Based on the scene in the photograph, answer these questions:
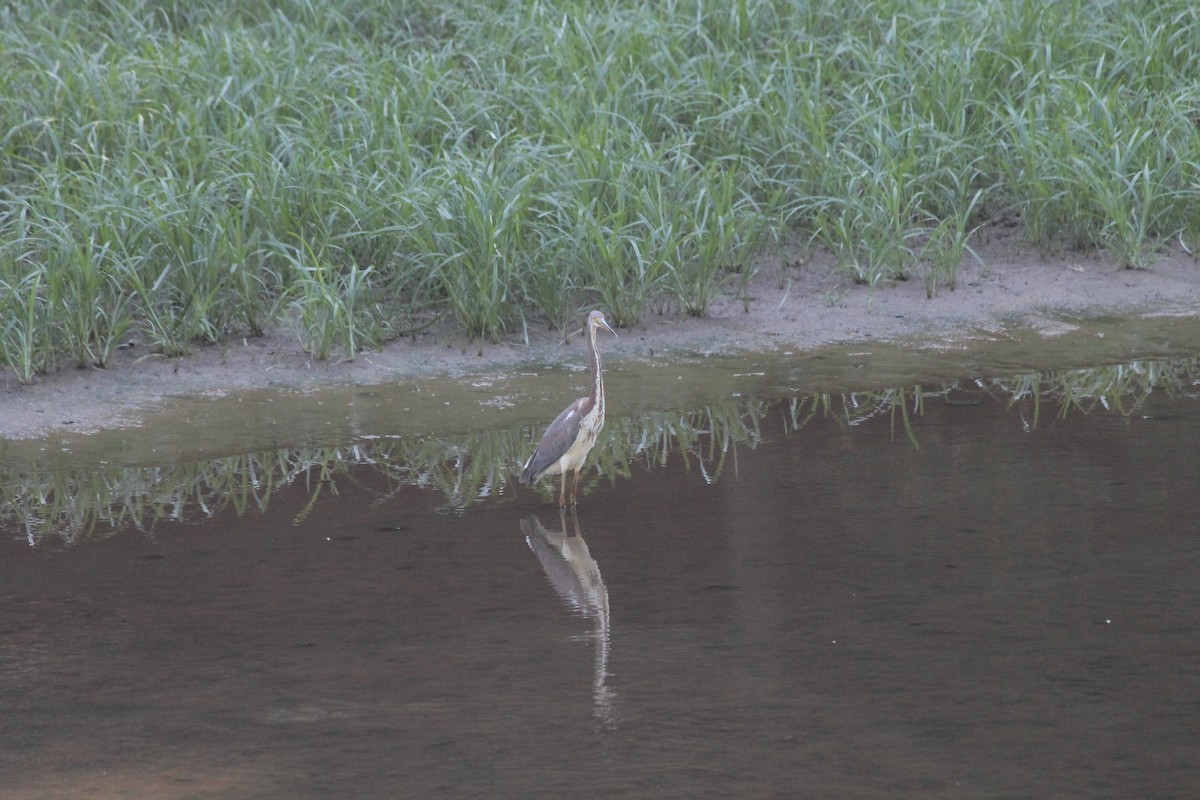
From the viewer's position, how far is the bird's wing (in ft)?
18.1

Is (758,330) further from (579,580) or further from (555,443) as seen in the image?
(579,580)

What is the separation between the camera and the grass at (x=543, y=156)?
Answer: 25.2 feet

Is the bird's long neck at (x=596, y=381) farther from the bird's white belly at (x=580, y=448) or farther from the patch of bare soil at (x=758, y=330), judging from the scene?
the patch of bare soil at (x=758, y=330)

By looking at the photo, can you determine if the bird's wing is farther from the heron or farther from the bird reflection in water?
the bird reflection in water

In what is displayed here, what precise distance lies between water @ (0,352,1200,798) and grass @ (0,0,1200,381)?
160 centimetres

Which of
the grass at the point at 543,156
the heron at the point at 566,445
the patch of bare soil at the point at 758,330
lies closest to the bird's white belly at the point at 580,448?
the heron at the point at 566,445

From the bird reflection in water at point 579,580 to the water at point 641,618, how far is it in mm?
12

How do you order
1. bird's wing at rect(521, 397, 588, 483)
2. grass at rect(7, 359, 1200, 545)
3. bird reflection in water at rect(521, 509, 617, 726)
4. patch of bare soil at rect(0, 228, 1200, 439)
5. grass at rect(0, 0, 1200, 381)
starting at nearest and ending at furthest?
bird reflection in water at rect(521, 509, 617, 726) → bird's wing at rect(521, 397, 588, 483) → grass at rect(7, 359, 1200, 545) → patch of bare soil at rect(0, 228, 1200, 439) → grass at rect(0, 0, 1200, 381)

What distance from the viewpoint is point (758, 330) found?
8.00 metres

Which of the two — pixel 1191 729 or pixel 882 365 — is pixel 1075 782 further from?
pixel 882 365

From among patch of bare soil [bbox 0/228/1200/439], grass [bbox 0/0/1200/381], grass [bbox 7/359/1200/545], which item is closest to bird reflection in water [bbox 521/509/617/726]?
grass [bbox 7/359/1200/545]

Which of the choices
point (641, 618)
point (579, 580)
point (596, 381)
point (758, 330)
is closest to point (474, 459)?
point (596, 381)

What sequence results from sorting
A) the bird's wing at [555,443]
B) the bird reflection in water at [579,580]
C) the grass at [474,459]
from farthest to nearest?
the grass at [474,459] → the bird's wing at [555,443] → the bird reflection in water at [579,580]

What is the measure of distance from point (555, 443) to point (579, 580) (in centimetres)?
84
